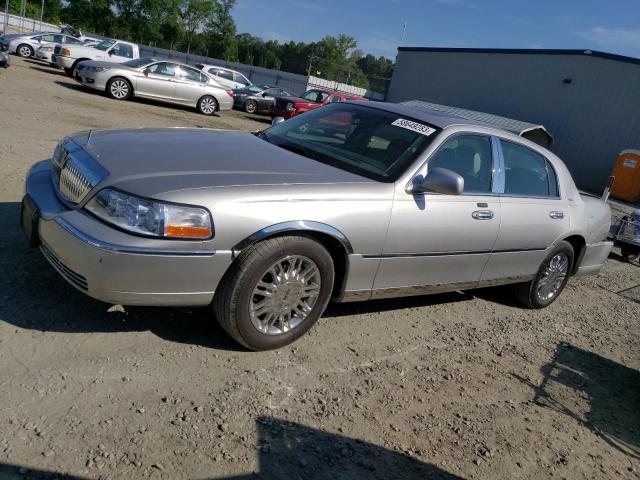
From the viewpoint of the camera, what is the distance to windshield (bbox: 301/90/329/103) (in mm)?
21627

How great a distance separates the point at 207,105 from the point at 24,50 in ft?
40.9

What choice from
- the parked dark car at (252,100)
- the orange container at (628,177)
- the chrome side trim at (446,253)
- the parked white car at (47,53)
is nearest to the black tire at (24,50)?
the parked white car at (47,53)

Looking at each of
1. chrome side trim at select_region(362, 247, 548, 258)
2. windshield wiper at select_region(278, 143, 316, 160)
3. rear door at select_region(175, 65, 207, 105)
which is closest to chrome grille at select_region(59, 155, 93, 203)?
windshield wiper at select_region(278, 143, 316, 160)

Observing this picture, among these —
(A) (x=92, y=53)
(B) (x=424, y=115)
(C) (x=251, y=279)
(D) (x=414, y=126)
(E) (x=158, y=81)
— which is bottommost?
(C) (x=251, y=279)

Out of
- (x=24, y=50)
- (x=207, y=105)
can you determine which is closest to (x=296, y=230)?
(x=207, y=105)

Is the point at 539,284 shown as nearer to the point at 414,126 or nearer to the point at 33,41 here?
the point at 414,126

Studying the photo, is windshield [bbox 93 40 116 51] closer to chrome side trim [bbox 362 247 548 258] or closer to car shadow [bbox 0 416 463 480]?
chrome side trim [bbox 362 247 548 258]

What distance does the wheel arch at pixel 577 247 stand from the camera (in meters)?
5.61

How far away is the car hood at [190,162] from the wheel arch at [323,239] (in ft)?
0.95

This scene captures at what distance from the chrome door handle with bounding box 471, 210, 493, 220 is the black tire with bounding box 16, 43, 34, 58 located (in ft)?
85.5

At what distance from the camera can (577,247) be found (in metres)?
5.78

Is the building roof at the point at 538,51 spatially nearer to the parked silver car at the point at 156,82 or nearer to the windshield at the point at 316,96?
the windshield at the point at 316,96

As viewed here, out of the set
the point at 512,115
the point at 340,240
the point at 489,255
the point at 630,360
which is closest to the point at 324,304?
the point at 340,240

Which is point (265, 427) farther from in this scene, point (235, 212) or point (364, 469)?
point (235, 212)
